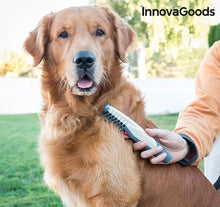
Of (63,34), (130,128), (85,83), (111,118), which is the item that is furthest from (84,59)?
(130,128)

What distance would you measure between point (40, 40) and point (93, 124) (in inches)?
33.6

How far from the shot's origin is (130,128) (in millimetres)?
1857

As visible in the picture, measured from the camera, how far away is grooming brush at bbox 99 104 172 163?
186cm

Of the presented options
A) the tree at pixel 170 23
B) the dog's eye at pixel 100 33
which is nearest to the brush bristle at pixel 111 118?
the dog's eye at pixel 100 33

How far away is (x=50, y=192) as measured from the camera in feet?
12.1

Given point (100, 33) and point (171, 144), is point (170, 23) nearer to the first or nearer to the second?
point (100, 33)

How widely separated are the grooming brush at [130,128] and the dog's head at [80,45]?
29cm

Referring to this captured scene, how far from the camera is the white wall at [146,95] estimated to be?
1151 centimetres

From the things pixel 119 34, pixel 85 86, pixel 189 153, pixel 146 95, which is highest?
pixel 119 34

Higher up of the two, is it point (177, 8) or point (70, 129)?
point (70, 129)

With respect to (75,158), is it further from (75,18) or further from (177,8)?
(177,8)

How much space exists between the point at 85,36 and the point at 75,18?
0.17 m

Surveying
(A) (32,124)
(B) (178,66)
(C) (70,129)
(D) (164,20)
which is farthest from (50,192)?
(B) (178,66)

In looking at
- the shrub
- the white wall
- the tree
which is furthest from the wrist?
the shrub
